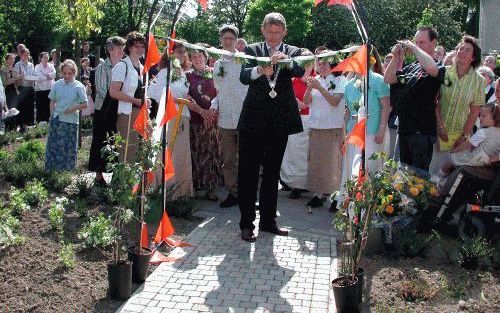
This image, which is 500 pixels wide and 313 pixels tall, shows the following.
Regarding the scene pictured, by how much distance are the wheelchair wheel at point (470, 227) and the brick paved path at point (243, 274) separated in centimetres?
127

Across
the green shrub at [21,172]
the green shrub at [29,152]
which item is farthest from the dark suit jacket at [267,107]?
the green shrub at [29,152]

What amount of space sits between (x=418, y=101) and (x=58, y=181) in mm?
4313

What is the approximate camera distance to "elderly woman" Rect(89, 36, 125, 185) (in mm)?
7781

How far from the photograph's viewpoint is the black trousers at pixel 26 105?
13636mm

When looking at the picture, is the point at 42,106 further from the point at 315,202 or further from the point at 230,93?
the point at 315,202

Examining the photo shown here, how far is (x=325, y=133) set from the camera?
7469 millimetres

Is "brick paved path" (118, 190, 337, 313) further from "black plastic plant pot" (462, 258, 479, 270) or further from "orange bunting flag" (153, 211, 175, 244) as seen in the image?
"black plastic plant pot" (462, 258, 479, 270)

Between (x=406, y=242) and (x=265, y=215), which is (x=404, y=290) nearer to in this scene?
(x=406, y=242)

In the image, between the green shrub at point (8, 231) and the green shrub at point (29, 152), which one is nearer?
the green shrub at point (8, 231)

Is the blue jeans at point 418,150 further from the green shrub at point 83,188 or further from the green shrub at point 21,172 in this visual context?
the green shrub at point 21,172

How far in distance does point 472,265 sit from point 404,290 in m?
0.93

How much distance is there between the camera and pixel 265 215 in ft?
20.8

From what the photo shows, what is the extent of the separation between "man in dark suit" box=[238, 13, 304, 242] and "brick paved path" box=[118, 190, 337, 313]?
1.24 ft

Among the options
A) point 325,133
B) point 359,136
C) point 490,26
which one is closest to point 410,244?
point 359,136
